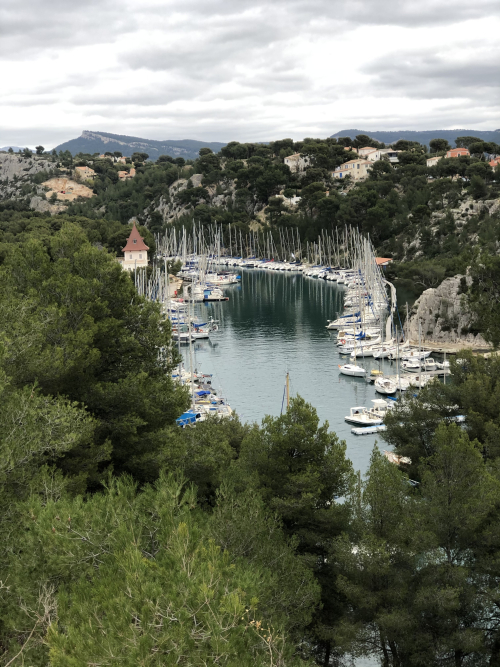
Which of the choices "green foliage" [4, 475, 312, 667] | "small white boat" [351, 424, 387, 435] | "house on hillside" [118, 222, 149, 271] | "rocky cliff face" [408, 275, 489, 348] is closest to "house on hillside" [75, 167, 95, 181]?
"house on hillside" [118, 222, 149, 271]

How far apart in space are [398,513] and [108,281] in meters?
9.47

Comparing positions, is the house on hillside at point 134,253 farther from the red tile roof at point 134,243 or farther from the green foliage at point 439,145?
the green foliage at point 439,145

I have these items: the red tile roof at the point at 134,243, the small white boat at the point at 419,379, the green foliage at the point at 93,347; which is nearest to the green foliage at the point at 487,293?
the green foliage at the point at 93,347

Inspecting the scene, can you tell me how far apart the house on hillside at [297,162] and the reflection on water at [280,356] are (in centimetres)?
4179

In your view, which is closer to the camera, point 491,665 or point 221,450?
point 491,665

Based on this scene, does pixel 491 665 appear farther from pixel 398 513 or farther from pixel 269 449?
pixel 269 449

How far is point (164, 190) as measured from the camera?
117750mm

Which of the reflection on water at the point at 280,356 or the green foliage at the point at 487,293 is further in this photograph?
the reflection on water at the point at 280,356

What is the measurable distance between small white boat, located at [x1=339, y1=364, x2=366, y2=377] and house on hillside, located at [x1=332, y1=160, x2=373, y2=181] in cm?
6818

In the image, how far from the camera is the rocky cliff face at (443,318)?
4413 centimetres

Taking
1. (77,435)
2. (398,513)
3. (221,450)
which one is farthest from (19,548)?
(221,450)

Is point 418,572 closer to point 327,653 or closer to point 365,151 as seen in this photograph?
point 327,653

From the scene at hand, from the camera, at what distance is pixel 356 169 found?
10419 centimetres

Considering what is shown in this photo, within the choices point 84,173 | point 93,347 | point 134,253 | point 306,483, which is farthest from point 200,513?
point 84,173
